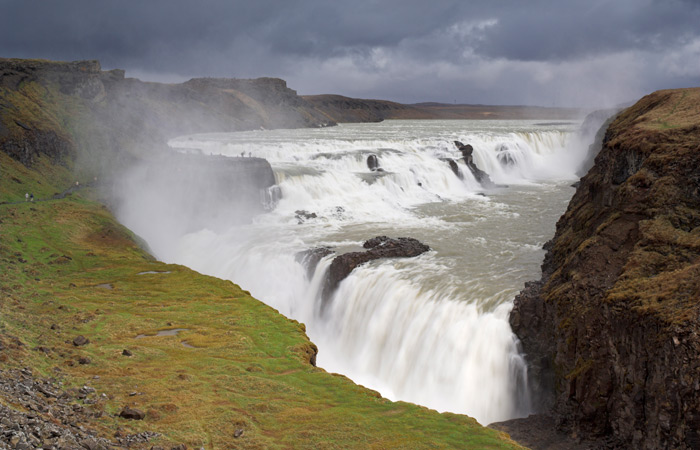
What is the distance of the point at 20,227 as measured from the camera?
104 ft

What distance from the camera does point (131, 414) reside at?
10.8m

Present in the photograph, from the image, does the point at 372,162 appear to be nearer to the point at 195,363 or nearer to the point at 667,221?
the point at 667,221

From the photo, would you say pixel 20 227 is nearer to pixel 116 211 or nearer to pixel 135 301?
pixel 116 211

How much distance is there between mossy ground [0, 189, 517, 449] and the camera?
11.2 meters

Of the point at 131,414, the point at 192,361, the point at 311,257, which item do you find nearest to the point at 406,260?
the point at 311,257

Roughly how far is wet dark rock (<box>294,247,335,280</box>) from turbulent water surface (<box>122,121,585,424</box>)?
1.10 ft

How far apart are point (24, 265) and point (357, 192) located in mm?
27028

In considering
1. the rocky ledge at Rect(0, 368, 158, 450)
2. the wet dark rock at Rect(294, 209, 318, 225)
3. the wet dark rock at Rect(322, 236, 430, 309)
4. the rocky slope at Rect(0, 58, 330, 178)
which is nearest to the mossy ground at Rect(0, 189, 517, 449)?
the rocky ledge at Rect(0, 368, 158, 450)

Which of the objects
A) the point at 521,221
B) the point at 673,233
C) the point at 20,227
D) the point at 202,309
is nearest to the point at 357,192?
the point at 521,221

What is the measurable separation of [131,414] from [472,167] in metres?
51.6

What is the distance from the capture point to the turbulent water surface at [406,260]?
19.6 m

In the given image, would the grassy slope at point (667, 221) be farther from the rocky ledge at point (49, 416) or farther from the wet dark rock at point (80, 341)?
the wet dark rock at point (80, 341)

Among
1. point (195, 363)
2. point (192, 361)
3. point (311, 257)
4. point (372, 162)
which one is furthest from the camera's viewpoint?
point (372, 162)

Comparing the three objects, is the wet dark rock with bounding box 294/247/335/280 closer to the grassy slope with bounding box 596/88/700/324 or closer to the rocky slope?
the grassy slope with bounding box 596/88/700/324
